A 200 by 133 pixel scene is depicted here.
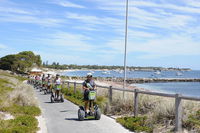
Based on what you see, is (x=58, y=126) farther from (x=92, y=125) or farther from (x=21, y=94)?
(x=21, y=94)

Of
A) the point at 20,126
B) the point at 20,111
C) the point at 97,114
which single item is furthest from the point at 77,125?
the point at 20,111

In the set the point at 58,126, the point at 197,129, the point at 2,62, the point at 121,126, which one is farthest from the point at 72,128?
the point at 2,62

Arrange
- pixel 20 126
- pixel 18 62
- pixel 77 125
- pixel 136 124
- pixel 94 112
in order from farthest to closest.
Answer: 1. pixel 18 62
2. pixel 94 112
3. pixel 77 125
4. pixel 136 124
5. pixel 20 126

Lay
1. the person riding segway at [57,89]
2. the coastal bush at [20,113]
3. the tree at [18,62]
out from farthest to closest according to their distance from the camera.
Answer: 1. the tree at [18,62]
2. the person riding segway at [57,89]
3. the coastal bush at [20,113]

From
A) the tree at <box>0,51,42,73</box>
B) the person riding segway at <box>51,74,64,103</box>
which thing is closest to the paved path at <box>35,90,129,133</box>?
the person riding segway at <box>51,74,64,103</box>

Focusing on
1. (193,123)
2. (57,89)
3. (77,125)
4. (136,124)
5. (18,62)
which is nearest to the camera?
(193,123)

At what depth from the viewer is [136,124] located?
37.2ft

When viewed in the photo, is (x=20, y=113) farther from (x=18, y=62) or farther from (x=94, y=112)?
(x=18, y=62)

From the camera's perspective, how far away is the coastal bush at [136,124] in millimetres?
10766

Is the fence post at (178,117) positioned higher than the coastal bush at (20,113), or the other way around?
the fence post at (178,117)

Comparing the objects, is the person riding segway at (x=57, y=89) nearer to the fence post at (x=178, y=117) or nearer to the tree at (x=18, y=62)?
the fence post at (x=178, y=117)

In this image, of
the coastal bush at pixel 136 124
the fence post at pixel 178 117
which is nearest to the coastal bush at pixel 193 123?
the fence post at pixel 178 117

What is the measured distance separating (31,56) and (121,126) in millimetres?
103389

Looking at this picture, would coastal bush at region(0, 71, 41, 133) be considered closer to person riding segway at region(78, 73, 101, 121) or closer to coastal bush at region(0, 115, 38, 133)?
coastal bush at region(0, 115, 38, 133)
